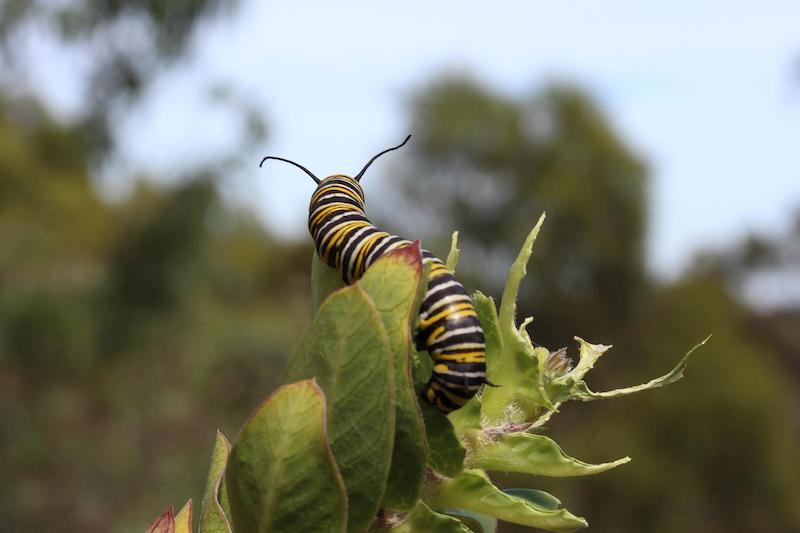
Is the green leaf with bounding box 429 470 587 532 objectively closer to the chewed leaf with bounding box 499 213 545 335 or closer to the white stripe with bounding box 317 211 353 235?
the chewed leaf with bounding box 499 213 545 335

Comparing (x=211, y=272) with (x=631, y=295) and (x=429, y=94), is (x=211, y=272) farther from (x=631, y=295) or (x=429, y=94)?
(x=631, y=295)

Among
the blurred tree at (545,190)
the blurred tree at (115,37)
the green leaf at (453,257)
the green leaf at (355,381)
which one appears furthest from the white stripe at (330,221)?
the blurred tree at (545,190)

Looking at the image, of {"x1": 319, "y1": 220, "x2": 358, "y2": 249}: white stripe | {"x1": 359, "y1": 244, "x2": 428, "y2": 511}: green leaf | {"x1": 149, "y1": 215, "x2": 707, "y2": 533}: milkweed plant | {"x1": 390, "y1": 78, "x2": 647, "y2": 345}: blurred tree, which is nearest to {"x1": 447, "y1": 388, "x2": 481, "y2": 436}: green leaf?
{"x1": 149, "y1": 215, "x2": 707, "y2": 533}: milkweed plant

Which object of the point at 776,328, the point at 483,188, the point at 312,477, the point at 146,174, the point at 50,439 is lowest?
the point at 312,477

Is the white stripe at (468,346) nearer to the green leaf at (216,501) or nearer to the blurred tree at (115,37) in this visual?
the green leaf at (216,501)

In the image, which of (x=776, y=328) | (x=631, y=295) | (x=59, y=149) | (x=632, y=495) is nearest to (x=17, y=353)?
(x=59, y=149)

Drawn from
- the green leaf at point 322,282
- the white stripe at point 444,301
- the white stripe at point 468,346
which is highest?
the green leaf at point 322,282
